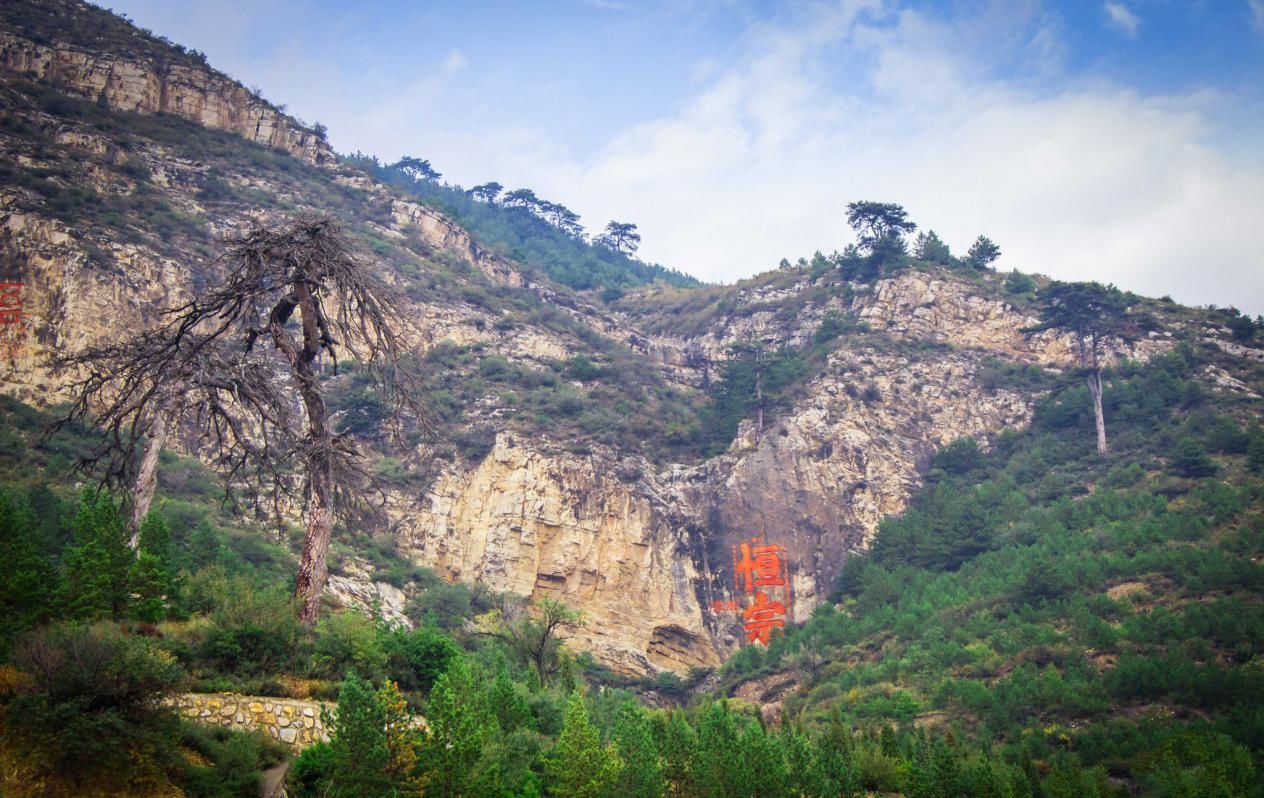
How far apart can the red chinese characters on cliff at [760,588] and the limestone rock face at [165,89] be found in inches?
1750

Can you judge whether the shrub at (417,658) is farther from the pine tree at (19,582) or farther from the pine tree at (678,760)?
the pine tree at (19,582)

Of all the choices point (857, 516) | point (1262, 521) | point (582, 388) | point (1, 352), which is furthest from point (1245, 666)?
point (1, 352)

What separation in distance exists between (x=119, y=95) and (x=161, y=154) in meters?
5.54

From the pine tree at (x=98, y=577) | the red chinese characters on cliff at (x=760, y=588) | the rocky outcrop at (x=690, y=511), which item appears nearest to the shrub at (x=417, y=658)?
the pine tree at (x=98, y=577)

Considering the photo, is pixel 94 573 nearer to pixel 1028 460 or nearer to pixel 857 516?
pixel 857 516

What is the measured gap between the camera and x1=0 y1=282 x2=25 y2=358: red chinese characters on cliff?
122 feet

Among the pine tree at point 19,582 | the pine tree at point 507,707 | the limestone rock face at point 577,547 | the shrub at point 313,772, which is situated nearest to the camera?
the shrub at point 313,772

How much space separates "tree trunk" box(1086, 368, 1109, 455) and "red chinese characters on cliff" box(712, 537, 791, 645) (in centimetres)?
1821

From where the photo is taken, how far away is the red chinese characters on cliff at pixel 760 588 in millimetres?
46906

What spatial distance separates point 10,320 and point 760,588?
117ft

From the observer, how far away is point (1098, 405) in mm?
52062

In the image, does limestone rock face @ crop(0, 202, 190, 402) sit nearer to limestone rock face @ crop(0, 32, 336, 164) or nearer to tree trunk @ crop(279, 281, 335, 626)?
limestone rock face @ crop(0, 32, 336, 164)

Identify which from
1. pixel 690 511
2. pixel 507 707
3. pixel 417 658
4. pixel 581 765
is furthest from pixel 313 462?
pixel 690 511

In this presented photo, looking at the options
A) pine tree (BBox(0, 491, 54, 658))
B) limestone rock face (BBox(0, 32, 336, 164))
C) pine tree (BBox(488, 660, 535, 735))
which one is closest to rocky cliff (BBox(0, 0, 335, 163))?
limestone rock face (BBox(0, 32, 336, 164))
